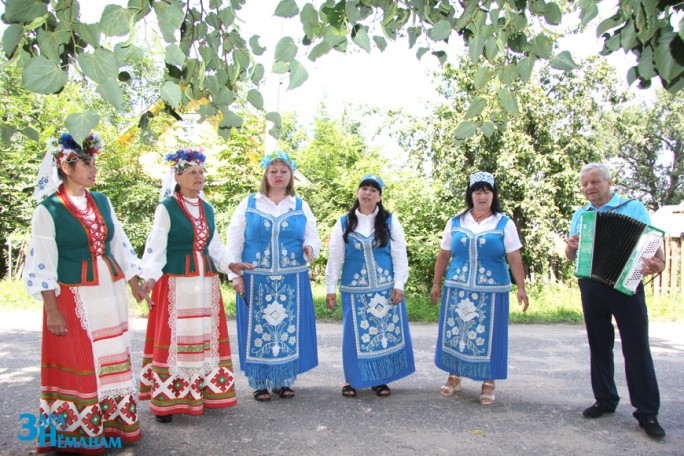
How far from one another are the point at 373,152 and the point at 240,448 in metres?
11.6

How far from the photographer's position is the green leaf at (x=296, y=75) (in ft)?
6.42

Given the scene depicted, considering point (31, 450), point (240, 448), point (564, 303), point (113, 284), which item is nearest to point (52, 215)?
point (113, 284)

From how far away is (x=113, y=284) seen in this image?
3.38 metres

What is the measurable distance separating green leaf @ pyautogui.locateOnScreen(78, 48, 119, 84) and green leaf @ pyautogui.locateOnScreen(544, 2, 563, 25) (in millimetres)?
1769

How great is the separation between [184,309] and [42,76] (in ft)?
8.91

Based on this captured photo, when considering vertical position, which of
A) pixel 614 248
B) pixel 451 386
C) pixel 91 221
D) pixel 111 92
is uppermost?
pixel 111 92

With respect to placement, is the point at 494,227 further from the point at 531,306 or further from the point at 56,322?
the point at 531,306

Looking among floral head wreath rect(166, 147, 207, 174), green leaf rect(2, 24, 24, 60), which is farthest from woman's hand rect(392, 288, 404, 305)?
green leaf rect(2, 24, 24, 60)

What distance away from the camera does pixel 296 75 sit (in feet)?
6.45

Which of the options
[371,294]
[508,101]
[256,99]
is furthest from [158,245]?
[508,101]

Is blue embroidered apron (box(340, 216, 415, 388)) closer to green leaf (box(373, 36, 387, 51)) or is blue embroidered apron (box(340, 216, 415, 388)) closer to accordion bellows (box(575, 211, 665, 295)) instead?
accordion bellows (box(575, 211, 665, 295))

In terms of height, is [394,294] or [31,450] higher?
[394,294]

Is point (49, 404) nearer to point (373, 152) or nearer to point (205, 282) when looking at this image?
point (205, 282)

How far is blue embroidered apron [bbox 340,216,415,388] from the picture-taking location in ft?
14.9
